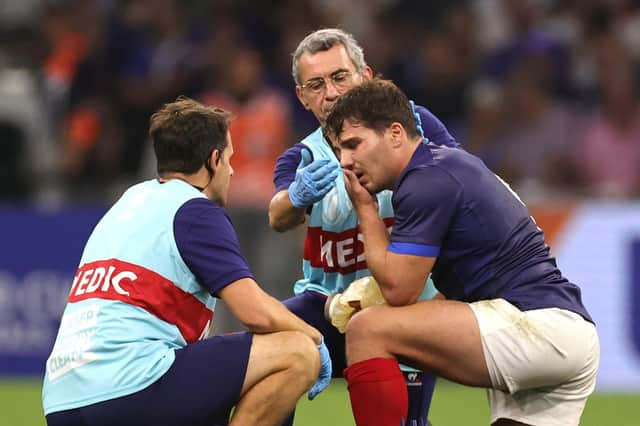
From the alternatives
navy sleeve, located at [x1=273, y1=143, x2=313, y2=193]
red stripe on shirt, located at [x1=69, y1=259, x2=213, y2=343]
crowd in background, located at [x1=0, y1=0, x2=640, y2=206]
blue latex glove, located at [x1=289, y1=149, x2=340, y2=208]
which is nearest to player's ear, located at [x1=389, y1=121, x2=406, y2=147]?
blue latex glove, located at [x1=289, y1=149, x2=340, y2=208]

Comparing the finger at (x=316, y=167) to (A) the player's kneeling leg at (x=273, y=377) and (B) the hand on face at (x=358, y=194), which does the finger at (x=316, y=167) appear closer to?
(B) the hand on face at (x=358, y=194)

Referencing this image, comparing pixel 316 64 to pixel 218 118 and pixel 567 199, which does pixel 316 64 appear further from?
pixel 567 199

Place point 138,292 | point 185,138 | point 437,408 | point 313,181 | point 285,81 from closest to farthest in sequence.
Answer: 1. point 138,292
2. point 185,138
3. point 313,181
4. point 437,408
5. point 285,81

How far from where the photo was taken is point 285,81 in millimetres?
11688

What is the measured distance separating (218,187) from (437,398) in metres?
4.11

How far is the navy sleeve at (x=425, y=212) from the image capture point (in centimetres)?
535

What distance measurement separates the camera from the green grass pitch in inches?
318

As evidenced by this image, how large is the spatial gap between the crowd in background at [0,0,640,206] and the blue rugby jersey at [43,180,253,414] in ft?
17.2

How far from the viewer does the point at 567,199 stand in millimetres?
10289

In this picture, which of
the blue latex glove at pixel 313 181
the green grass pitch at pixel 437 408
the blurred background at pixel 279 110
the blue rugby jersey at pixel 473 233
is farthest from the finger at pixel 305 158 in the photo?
the blurred background at pixel 279 110

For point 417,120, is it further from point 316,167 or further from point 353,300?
point 353,300

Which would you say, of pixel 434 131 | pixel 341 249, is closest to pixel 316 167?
pixel 341 249

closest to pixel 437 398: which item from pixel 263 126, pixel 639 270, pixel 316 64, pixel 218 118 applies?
pixel 639 270

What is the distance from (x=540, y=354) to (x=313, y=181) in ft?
3.94
